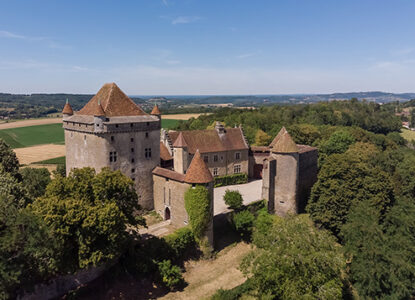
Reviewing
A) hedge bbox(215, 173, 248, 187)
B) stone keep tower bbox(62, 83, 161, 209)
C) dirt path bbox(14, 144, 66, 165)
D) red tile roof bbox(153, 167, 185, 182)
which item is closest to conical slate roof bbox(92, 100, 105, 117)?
stone keep tower bbox(62, 83, 161, 209)

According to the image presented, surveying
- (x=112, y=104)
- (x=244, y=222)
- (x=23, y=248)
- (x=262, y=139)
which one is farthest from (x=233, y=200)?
(x=262, y=139)

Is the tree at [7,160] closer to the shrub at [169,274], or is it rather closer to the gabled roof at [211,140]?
the gabled roof at [211,140]

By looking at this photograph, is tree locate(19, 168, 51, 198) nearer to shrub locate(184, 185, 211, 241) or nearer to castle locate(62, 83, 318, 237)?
castle locate(62, 83, 318, 237)

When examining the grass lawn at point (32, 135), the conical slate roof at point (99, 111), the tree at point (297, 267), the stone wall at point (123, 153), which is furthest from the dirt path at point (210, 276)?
the grass lawn at point (32, 135)

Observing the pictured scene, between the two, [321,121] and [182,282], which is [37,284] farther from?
[321,121]

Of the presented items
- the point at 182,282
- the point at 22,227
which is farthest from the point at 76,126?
the point at 182,282

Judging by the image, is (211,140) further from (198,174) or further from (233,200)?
(198,174)
